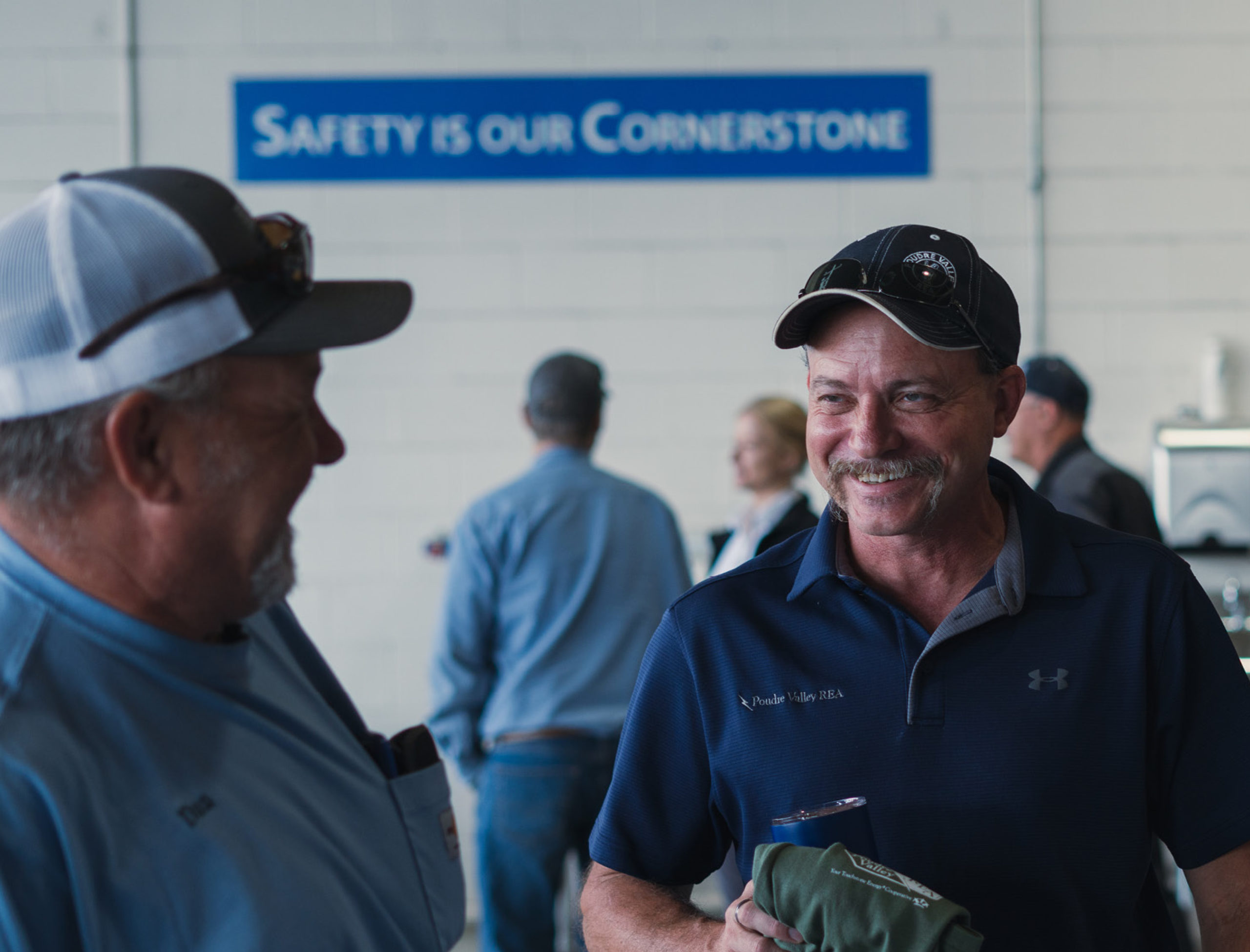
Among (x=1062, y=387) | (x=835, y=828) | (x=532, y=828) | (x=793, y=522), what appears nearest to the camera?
(x=835, y=828)

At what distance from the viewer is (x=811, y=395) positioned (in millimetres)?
1369

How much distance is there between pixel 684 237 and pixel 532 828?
2.13m

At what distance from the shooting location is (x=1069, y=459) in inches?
131

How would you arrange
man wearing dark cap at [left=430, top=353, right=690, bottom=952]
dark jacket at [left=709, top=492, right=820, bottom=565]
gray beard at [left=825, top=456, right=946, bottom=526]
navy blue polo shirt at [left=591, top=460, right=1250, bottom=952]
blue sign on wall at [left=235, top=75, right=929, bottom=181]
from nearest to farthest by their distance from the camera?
navy blue polo shirt at [left=591, top=460, right=1250, bottom=952] → gray beard at [left=825, top=456, right=946, bottom=526] → dark jacket at [left=709, top=492, right=820, bottom=565] → man wearing dark cap at [left=430, top=353, right=690, bottom=952] → blue sign on wall at [left=235, top=75, right=929, bottom=181]

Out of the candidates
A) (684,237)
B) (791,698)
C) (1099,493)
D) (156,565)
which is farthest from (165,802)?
(684,237)

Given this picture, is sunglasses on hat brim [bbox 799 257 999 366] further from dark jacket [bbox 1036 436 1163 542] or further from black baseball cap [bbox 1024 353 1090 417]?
black baseball cap [bbox 1024 353 1090 417]

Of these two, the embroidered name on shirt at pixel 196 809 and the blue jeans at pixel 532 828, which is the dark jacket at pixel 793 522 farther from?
the embroidered name on shirt at pixel 196 809

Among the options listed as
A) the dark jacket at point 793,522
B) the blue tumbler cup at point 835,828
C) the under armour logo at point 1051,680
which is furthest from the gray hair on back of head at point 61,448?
the dark jacket at point 793,522

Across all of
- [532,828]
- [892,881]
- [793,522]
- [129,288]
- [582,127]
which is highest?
[582,127]

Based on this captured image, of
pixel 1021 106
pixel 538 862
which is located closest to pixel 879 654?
pixel 538 862

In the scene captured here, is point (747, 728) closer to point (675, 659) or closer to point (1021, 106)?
point (675, 659)

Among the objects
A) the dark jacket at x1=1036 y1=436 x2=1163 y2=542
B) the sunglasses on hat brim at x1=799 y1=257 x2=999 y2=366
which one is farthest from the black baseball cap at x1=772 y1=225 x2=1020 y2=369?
the dark jacket at x1=1036 y1=436 x2=1163 y2=542

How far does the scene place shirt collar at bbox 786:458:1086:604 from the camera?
4.10 ft

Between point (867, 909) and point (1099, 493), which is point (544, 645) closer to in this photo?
point (1099, 493)
